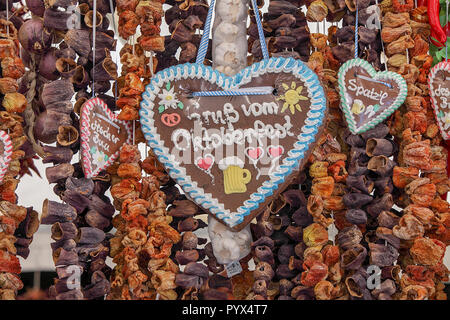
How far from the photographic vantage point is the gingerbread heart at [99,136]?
90cm

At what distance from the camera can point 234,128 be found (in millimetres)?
901

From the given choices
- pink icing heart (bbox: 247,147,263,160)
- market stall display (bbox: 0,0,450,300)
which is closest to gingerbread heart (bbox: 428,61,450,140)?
market stall display (bbox: 0,0,450,300)

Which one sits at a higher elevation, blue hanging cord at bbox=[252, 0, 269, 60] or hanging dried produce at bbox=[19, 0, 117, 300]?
blue hanging cord at bbox=[252, 0, 269, 60]

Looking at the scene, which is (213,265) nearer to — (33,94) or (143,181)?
(143,181)

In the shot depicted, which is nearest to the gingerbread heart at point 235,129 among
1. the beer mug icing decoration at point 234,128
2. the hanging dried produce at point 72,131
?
the beer mug icing decoration at point 234,128

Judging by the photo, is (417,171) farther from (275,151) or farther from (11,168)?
(11,168)

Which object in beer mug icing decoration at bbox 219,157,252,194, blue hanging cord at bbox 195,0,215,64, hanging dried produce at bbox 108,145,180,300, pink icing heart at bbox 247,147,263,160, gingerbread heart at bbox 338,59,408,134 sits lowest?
hanging dried produce at bbox 108,145,180,300

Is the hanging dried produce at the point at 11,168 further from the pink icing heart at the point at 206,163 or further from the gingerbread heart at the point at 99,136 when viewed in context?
the pink icing heart at the point at 206,163

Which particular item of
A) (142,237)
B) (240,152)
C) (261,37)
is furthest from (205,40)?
(142,237)

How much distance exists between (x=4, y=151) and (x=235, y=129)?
1.38 ft

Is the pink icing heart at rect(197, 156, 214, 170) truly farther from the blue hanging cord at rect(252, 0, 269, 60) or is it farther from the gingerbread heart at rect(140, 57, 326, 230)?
the blue hanging cord at rect(252, 0, 269, 60)

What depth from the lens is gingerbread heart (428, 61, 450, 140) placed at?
97 cm

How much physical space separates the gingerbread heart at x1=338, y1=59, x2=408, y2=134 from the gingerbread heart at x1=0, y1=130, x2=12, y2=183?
1.99 feet

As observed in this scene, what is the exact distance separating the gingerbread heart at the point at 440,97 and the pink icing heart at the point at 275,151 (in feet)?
1.06
